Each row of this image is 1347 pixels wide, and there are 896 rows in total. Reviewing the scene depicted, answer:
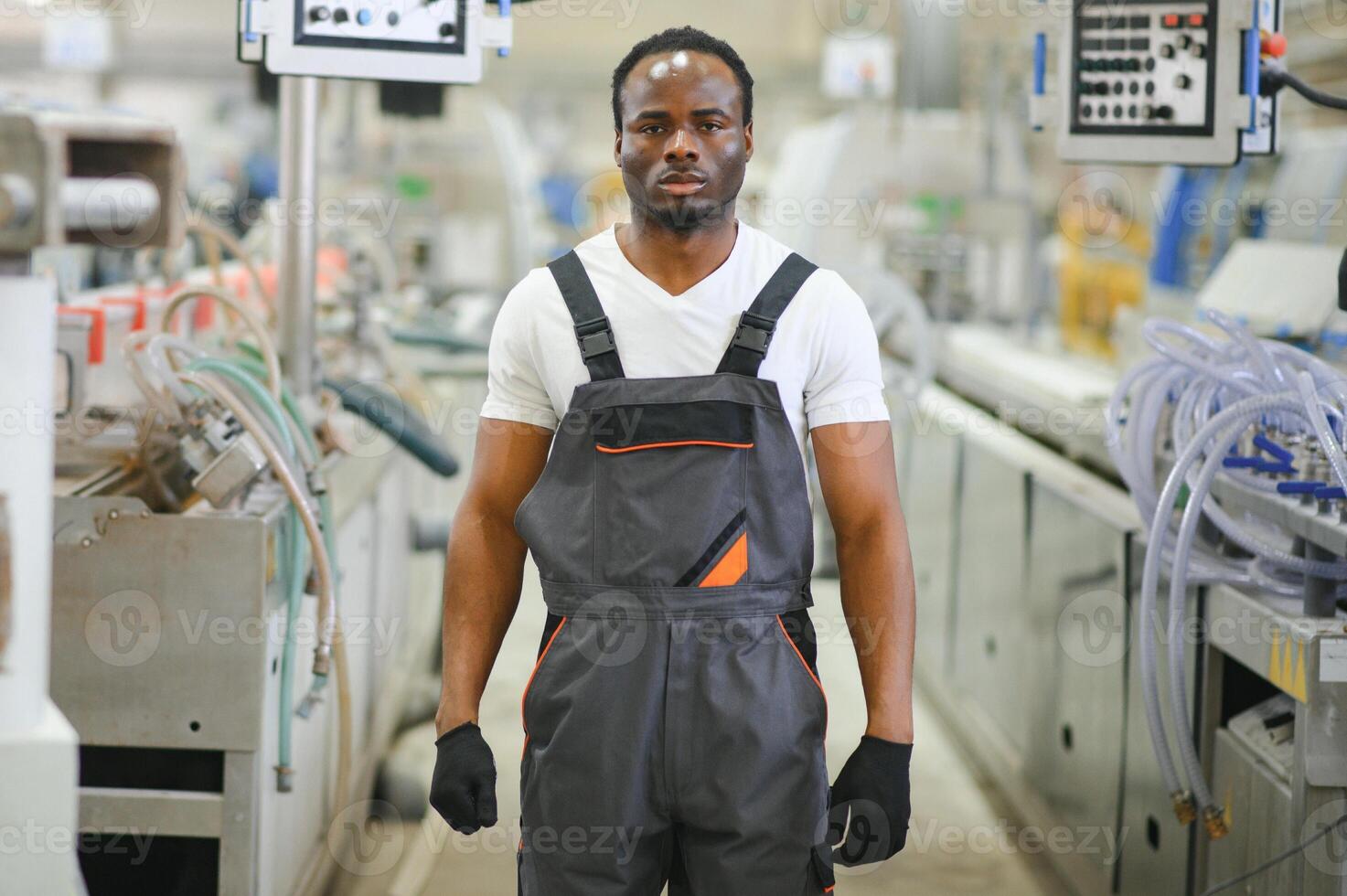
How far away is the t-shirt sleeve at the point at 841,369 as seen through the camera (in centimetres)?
150

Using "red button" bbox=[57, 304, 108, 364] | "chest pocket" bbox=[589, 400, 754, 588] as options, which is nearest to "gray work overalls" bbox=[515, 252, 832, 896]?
"chest pocket" bbox=[589, 400, 754, 588]

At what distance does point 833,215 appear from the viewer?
4738 millimetres

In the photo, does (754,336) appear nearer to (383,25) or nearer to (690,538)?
(690,538)

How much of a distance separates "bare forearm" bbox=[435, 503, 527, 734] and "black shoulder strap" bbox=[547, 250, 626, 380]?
0.77 ft

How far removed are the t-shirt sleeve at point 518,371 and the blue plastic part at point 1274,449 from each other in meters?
1.22

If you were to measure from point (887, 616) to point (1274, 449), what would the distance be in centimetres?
98

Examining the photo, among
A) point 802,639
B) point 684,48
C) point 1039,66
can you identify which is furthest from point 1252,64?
point 802,639

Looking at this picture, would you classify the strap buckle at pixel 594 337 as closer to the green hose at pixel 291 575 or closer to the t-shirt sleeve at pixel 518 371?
the t-shirt sleeve at pixel 518 371

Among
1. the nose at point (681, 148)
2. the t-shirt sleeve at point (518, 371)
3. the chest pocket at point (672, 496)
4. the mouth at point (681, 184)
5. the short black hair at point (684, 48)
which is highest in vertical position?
the short black hair at point (684, 48)

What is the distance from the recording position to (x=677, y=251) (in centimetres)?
151

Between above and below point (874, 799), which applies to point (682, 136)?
above

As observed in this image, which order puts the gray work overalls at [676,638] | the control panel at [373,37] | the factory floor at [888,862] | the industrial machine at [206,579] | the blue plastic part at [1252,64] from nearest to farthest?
the gray work overalls at [676,638] < the industrial machine at [206,579] < the control panel at [373,37] < the blue plastic part at [1252,64] < the factory floor at [888,862]

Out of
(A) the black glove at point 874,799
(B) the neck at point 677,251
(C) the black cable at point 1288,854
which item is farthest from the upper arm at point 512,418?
(C) the black cable at point 1288,854

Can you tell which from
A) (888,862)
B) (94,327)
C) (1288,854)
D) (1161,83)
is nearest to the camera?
(1288,854)
